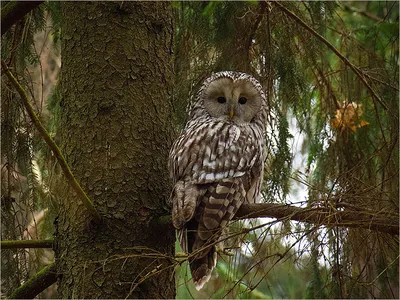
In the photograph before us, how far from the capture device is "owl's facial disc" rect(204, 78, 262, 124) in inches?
140

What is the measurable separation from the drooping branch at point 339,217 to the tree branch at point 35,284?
3.01ft

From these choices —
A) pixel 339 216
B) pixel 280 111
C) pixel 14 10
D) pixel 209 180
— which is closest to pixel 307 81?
pixel 280 111

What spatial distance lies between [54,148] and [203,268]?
962mm

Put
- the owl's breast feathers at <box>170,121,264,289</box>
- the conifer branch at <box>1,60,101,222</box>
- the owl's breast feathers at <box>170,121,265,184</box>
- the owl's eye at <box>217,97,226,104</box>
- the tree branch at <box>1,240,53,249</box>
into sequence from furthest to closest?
the owl's eye at <box>217,97,226,104</box> → the owl's breast feathers at <box>170,121,265,184</box> → the owl's breast feathers at <box>170,121,264,289</box> → the tree branch at <box>1,240,53,249</box> → the conifer branch at <box>1,60,101,222</box>

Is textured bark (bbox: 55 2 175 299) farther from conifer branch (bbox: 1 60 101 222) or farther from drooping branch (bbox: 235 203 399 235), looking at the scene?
drooping branch (bbox: 235 203 399 235)

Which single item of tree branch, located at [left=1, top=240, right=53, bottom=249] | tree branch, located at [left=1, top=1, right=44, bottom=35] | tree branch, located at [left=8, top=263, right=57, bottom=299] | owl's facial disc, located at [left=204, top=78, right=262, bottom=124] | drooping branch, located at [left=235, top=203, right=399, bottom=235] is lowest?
tree branch, located at [left=8, top=263, right=57, bottom=299]

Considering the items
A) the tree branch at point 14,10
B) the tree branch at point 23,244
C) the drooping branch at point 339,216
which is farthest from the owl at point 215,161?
the tree branch at point 14,10

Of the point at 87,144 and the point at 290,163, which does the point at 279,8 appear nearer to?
the point at 290,163

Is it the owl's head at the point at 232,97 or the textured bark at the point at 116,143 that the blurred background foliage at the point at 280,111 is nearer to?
the owl's head at the point at 232,97

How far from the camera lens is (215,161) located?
3.15 metres

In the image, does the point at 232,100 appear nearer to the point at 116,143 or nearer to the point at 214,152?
the point at 214,152

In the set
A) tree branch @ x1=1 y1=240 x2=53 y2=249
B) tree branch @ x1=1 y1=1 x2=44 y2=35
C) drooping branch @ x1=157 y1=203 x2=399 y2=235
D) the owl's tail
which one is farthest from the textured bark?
drooping branch @ x1=157 y1=203 x2=399 y2=235

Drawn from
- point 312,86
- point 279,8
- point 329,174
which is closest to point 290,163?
point 329,174

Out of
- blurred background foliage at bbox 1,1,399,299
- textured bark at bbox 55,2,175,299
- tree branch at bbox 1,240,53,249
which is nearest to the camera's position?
tree branch at bbox 1,240,53,249
